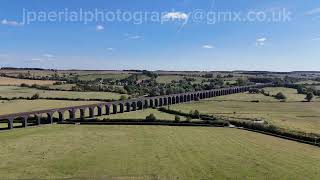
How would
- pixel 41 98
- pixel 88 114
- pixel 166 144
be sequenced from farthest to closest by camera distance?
pixel 41 98 → pixel 88 114 → pixel 166 144

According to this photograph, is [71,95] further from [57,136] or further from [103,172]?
[103,172]

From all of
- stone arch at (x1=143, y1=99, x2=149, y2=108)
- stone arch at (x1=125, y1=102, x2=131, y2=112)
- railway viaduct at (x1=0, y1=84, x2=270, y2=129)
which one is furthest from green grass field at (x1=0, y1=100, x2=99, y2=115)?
stone arch at (x1=143, y1=99, x2=149, y2=108)

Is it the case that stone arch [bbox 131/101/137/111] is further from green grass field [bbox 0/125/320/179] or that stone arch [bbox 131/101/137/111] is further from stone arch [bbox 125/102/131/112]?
green grass field [bbox 0/125/320/179]

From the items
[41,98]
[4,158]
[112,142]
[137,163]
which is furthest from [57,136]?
[41,98]

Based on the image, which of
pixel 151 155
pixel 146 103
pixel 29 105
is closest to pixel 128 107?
pixel 146 103

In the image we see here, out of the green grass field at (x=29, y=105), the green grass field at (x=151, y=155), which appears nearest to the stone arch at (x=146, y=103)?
the green grass field at (x=29, y=105)

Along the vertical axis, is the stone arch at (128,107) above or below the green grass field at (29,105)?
below

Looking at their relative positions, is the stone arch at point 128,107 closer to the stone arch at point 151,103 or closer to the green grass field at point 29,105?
the green grass field at point 29,105

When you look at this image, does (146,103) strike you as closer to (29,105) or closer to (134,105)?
(134,105)
